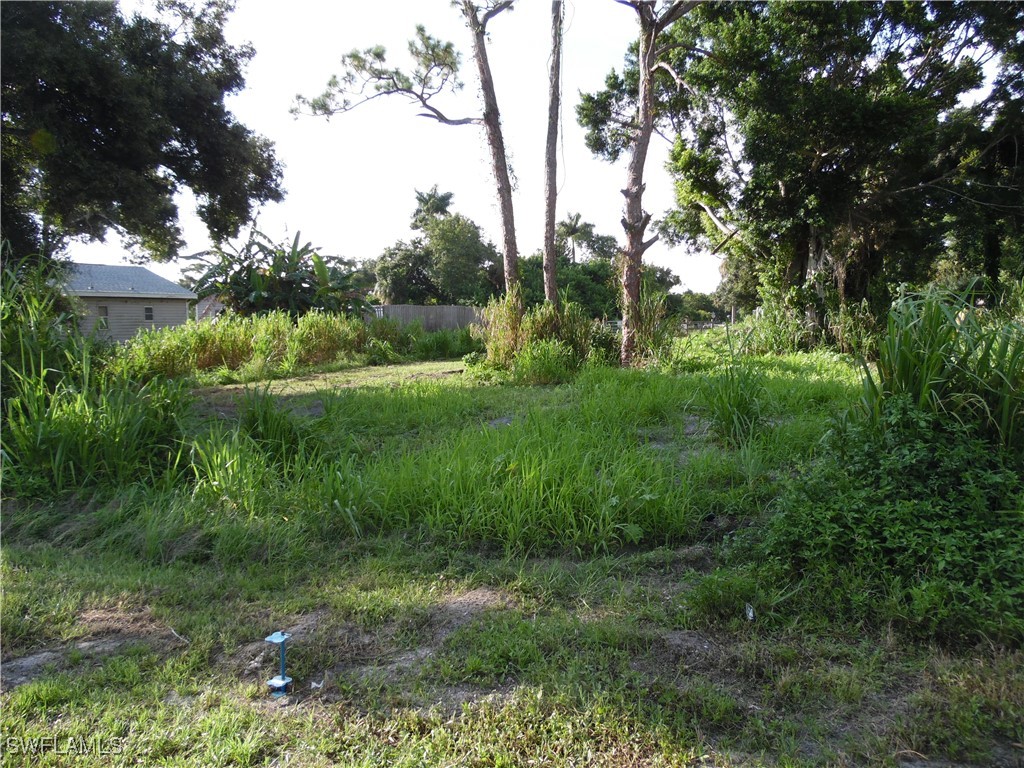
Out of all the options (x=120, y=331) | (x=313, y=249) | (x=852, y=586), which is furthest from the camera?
(x=120, y=331)

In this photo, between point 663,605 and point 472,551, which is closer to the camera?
point 663,605

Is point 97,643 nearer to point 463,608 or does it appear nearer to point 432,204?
point 463,608

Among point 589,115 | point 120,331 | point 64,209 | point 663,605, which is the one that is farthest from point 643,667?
point 120,331

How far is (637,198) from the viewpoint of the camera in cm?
1124

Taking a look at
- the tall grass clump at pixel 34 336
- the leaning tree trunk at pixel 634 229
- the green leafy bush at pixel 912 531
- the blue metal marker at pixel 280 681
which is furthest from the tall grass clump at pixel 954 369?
the leaning tree trunk at pixel 634 229

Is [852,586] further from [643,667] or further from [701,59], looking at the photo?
[701,59]

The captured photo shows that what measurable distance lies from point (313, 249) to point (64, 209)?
9.37m

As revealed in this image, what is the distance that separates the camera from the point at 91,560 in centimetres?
354

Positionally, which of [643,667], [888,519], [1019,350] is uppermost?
[1019,350]

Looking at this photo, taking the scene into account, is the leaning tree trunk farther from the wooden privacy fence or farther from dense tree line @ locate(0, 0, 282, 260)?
the wooden privacy fence

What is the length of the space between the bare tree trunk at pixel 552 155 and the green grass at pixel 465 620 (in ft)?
27.1

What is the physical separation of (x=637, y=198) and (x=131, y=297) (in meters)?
27.9

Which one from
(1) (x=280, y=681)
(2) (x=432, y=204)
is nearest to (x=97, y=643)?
(1) (x=280, y=681)

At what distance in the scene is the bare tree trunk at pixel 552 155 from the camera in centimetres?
1279
